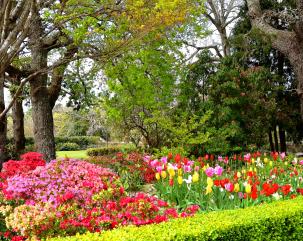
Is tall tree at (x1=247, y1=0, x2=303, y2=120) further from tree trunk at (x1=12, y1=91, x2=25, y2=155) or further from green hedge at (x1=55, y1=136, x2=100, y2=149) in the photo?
green hedge at (x1=55, y1=136, x2=100, y2=149)

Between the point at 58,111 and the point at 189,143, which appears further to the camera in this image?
the point at 58,111

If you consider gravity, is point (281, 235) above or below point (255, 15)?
below

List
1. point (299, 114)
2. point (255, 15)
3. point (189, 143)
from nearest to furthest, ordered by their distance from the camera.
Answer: point (189, 143)
point (255, 15)
point (299, 114)

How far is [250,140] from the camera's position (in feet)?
46.7

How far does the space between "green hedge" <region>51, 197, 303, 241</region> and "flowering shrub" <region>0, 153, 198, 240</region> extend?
0.51 meters

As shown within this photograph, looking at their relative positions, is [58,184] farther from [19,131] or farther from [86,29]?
[19,131]

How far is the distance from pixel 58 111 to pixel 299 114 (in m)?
26.5

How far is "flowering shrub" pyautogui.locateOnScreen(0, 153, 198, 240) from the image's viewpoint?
4898mm

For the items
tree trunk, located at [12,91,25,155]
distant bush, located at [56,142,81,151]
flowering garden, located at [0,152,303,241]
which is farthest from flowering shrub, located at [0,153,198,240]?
distant bush, located at [56,142,81,151]

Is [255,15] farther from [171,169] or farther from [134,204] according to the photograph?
[134,204]

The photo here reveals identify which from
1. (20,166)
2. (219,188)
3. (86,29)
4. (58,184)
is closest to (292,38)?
(86,29)

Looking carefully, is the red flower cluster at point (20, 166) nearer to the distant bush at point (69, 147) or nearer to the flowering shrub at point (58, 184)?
the flowering shrub at point (58, 184)

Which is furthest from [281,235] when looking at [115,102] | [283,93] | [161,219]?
[283,93]

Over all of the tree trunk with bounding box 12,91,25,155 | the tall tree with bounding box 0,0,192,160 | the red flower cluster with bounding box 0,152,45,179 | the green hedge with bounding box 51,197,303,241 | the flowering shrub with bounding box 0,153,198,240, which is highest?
the tall tree with bounding box 0,0,192,160
